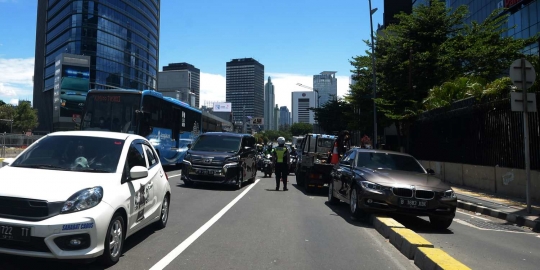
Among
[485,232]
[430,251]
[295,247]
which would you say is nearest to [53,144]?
[295,247]

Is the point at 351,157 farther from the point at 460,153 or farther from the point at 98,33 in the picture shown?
the point at 98,33

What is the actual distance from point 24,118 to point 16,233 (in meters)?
85.9

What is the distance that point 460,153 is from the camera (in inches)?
709

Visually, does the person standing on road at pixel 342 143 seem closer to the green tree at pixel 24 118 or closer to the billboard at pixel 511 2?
the billboard at pixel 511 2

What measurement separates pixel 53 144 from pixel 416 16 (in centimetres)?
2385

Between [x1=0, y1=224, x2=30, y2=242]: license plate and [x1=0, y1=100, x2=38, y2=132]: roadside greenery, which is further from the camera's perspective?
[x1=0, y1=100, x2=38, y2=132]: roadside greenery

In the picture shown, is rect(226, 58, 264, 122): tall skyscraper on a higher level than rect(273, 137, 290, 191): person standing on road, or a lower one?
higher

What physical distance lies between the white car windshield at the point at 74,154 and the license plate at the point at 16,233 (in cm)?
122

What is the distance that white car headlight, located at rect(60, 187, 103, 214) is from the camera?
4590 millimetres

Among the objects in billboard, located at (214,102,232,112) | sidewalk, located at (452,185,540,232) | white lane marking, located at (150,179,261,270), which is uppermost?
billboard, located at (214,102,232,112)

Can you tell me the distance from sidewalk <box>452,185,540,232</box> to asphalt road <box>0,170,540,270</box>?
81cm

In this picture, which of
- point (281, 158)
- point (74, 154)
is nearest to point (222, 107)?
point (281, 158)

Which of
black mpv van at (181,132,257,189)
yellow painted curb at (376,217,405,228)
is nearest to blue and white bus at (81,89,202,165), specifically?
black mpv van at (181,132,257,189)

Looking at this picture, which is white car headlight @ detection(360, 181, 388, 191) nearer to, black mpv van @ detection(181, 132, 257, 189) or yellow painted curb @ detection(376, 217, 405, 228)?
yellow painted curb @ detection(376, 217, 405, 228)
